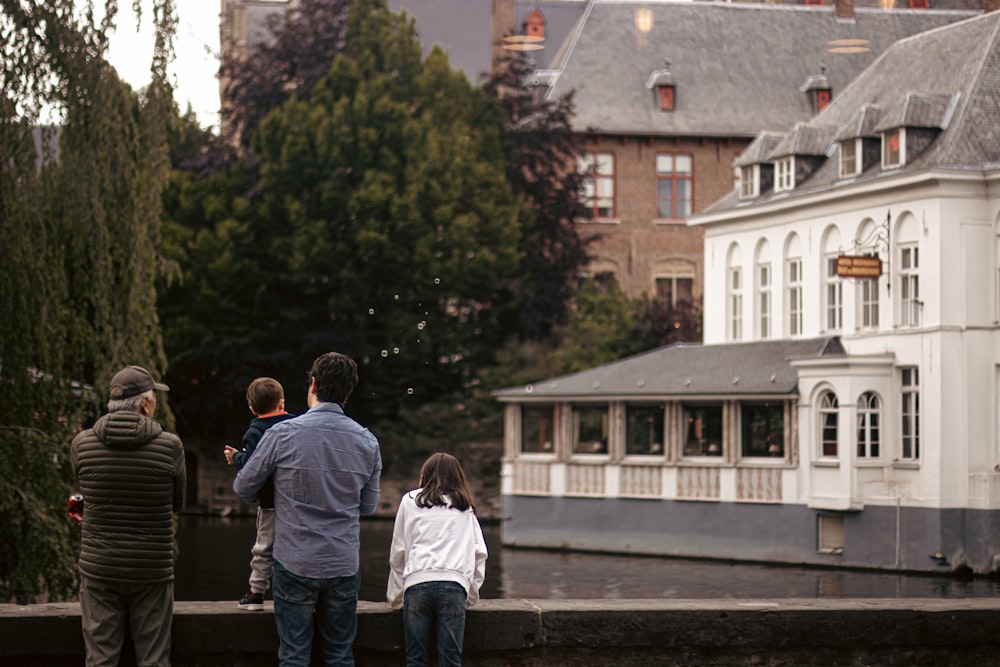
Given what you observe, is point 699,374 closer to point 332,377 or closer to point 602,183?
point 602,183

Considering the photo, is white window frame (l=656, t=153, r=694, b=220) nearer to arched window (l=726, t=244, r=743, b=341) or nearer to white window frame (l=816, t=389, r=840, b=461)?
arched window (l=726, t=244, r=743, b=341)

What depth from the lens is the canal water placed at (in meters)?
30.2

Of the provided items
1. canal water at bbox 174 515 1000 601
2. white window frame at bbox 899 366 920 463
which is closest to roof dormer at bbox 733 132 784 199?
white window frame at bbox 899 366 920 463

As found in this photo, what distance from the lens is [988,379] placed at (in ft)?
117

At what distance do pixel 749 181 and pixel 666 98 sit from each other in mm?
18219

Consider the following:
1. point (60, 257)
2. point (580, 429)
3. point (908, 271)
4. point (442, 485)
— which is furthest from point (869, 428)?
point (442, 485)

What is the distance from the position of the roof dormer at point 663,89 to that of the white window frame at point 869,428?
26.6m

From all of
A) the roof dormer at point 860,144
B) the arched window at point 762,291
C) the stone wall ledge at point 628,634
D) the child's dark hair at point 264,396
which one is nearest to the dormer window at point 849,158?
the roof dormer at point 860,144

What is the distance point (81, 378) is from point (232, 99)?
3835cm

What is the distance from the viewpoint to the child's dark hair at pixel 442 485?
930 centimetres

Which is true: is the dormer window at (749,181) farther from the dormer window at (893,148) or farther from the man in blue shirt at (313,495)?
the man in blue shirt at (313,495)

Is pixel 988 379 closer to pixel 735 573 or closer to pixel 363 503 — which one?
pixel 735 573

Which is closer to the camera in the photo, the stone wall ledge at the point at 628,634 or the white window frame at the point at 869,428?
the stone wall ledge at the point at 628,634

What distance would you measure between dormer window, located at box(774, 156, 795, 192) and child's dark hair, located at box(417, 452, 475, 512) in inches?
1316
